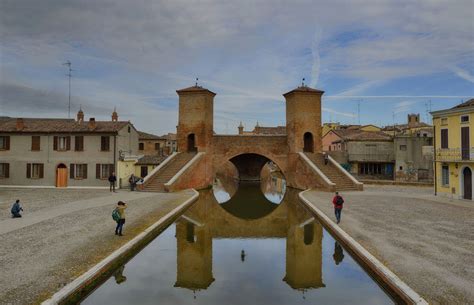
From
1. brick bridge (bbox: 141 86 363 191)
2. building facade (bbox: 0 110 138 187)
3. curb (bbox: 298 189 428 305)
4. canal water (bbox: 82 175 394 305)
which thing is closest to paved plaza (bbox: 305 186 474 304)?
curb (bbox: 298 189 428 305)

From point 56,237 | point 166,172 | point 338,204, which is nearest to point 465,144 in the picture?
point 338,204

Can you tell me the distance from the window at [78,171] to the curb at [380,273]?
2304cm

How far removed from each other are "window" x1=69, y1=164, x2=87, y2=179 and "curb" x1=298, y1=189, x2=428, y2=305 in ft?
75.6

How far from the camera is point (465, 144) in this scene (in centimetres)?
2220

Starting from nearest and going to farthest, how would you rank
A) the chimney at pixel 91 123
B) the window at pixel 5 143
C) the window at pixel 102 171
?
the window at pixel 102 171 < the window at pixel 5 143 < the chimney at pixel 91 123

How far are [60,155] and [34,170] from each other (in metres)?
2.71

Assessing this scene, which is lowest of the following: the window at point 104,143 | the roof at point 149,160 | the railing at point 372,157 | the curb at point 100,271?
the curb at point 100,271

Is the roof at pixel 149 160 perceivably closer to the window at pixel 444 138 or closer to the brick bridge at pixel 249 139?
the brick bridge at pixel 249 139

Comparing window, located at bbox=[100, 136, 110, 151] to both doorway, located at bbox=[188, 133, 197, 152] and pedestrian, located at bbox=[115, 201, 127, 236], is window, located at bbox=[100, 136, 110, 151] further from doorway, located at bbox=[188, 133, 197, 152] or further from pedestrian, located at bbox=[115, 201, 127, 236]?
pedestrian, located at bbox=[115, 201, 127, 236]

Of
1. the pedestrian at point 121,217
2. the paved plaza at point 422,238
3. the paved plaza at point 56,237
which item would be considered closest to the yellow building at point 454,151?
the paved plaza at point 422,238

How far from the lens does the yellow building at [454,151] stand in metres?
22.0

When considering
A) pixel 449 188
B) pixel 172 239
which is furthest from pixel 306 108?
pixel 172 239

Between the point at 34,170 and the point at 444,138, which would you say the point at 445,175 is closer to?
the point at 444,138

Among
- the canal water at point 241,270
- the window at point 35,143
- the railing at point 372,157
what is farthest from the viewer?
the railing at point 372,157
